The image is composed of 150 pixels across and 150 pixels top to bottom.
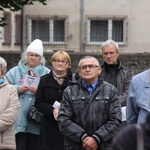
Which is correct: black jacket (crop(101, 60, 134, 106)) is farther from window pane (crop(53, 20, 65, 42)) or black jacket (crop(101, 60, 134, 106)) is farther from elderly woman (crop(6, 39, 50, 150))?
window pane (crop(53, 20, 65, 42))

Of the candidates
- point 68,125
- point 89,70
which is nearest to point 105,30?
point 89,70

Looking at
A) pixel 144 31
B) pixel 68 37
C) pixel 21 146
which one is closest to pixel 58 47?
pixel 68 37

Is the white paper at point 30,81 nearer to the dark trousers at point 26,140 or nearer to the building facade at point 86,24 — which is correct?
the dark trousers at point 26,140

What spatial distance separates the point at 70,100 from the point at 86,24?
76.5 ft

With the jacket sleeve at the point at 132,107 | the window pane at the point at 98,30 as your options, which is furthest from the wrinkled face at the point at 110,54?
the window pane at the point at 98,30

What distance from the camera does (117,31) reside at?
3095 centimetres

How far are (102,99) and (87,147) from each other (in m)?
0.54

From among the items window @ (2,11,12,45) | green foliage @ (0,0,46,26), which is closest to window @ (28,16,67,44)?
window @ (2,11,12,45)

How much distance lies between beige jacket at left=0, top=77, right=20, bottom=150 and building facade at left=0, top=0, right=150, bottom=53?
21.4 m

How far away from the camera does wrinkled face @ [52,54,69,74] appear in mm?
8633

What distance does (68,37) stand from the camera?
30.6m

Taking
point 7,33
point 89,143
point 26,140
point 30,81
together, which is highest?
point 7,33

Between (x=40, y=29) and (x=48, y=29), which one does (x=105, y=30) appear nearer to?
(x=48, y=29)

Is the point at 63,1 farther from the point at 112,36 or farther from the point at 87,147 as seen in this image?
the point at 87,147
